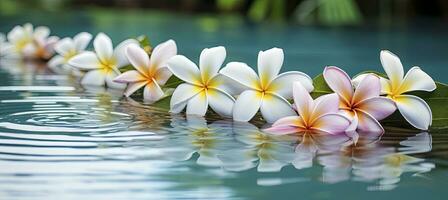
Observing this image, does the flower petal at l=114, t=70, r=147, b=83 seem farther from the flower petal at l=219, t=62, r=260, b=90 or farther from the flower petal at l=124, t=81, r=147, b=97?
the flower petal at l=219, t=62, r=260, b=90

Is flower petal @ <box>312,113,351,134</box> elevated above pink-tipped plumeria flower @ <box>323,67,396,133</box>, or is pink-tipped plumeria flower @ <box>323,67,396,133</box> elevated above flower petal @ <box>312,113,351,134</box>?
pink-tipped plumeria flower @ <box>323,67,396,133</box>

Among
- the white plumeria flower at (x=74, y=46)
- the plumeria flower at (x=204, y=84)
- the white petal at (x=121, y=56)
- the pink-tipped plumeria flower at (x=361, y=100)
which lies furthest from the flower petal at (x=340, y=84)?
the white plumeria flower at (x=74, y=46)

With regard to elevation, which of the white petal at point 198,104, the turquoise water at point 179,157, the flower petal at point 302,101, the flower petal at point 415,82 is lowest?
the turquoise water at point 179,157

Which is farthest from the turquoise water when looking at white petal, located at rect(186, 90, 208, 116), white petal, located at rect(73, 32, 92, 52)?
white petal, located at rect(73, 32, 92, 52)

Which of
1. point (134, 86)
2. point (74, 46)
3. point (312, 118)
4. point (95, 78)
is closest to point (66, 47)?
point (74, 46)

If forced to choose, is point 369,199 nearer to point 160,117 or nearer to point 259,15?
point 160,117

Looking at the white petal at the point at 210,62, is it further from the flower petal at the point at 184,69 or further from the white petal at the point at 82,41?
the white petal at the point at 82,41
